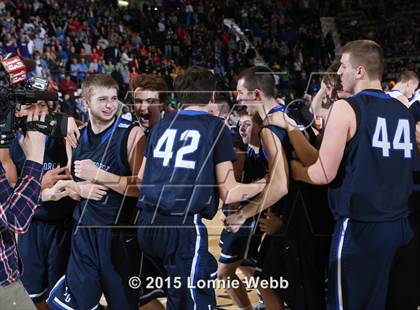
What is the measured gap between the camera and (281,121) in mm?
4285

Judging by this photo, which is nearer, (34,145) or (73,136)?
(34,145)

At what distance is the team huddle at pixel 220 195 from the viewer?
12.3ft

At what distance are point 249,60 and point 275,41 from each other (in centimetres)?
300

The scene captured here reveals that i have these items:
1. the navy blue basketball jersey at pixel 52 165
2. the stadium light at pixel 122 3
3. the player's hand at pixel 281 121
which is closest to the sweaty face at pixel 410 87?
the player's hand at pixel 281 121

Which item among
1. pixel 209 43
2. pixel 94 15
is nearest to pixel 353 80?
pixel 94 15

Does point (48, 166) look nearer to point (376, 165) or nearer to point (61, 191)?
point (61, 191)

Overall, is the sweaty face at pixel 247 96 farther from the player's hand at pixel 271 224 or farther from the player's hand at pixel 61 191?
the player's hand at pixel 61 191

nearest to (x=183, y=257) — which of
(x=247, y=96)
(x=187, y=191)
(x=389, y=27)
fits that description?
(x=187, y=191)

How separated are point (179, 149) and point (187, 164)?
11cm

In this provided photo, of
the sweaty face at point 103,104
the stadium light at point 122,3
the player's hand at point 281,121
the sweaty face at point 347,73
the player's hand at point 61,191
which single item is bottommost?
the player's hand at point 61,191

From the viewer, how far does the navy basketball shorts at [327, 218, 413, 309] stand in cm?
374

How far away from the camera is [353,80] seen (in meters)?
3.94

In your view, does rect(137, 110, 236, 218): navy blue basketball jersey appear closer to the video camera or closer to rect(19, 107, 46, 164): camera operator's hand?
the video camera

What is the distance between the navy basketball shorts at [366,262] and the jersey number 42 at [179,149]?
105 centimetres
